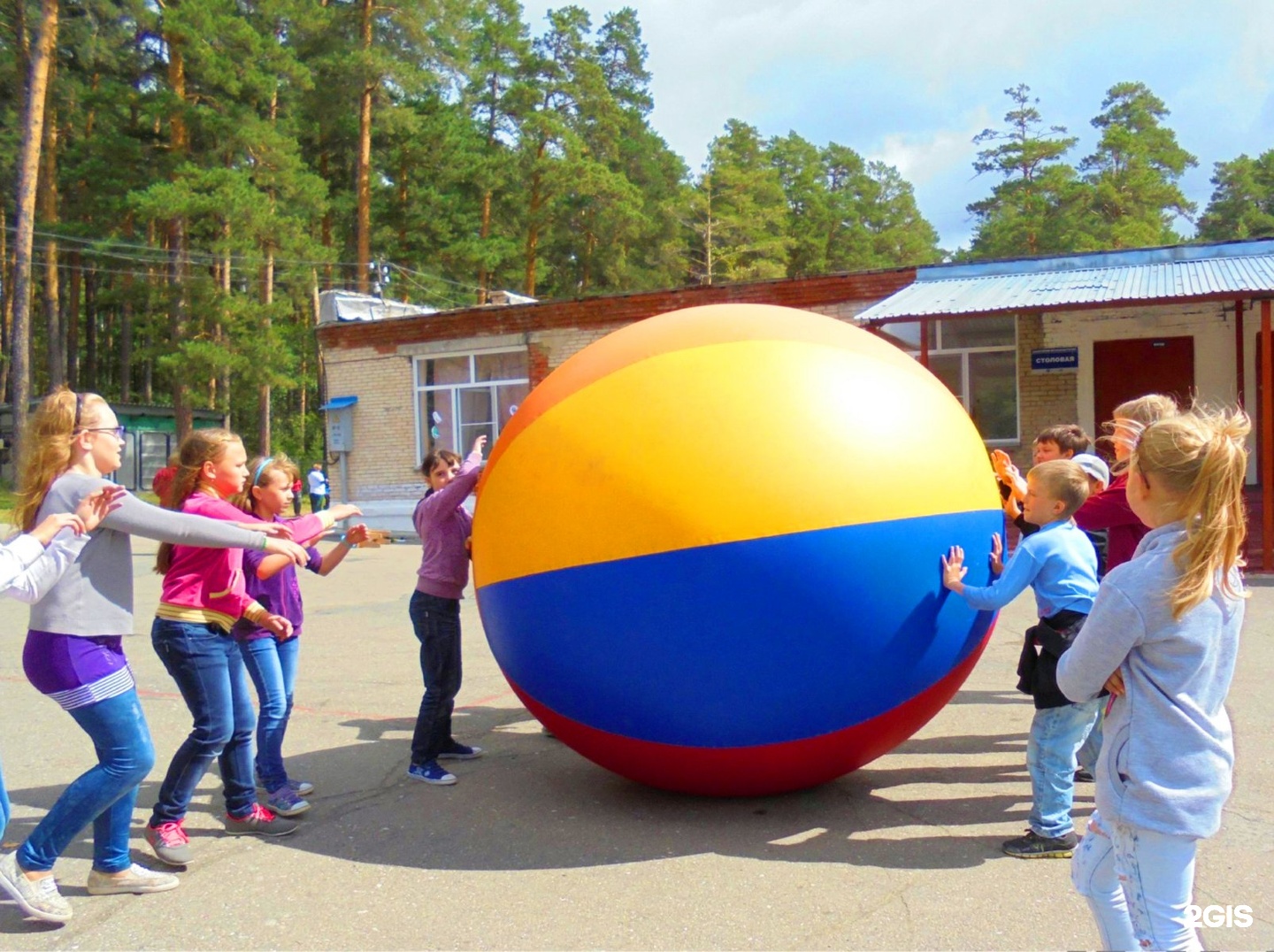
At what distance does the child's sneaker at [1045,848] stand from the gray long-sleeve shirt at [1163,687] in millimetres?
1507

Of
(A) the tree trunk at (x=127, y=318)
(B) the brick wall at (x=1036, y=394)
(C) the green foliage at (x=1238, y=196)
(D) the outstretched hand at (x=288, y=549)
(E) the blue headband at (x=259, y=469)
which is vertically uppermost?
(C) the green foliage at (x=1238, y=196)

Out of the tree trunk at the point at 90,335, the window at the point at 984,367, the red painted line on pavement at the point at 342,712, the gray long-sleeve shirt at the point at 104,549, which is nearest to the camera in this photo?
the gray long-sleeve shirt at the point at 104,549

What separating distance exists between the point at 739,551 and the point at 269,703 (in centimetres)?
230

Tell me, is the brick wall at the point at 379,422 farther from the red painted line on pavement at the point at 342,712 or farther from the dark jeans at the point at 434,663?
the dark jeans at the point at 434,663

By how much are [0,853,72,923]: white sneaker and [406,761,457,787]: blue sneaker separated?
174 centimetres

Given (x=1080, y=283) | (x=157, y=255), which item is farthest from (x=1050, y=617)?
(x=157, y=255)

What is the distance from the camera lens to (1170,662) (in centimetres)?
264

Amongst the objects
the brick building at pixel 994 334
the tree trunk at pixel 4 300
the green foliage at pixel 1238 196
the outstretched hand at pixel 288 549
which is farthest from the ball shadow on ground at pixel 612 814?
the green foliage at pixel 1238 196

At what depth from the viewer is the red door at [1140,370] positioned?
53.6 feet

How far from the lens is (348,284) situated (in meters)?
36.2

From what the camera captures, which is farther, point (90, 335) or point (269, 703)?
point (90, 335)

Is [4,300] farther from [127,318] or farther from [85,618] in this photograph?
[85,618]

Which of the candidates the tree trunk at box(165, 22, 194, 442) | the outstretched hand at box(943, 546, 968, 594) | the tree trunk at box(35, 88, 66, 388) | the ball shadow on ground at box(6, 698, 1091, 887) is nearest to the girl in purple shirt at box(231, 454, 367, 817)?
the ball shadow on ground at box(6, 698, 1091, 887)

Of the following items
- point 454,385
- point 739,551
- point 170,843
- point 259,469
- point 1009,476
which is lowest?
point 170,843
